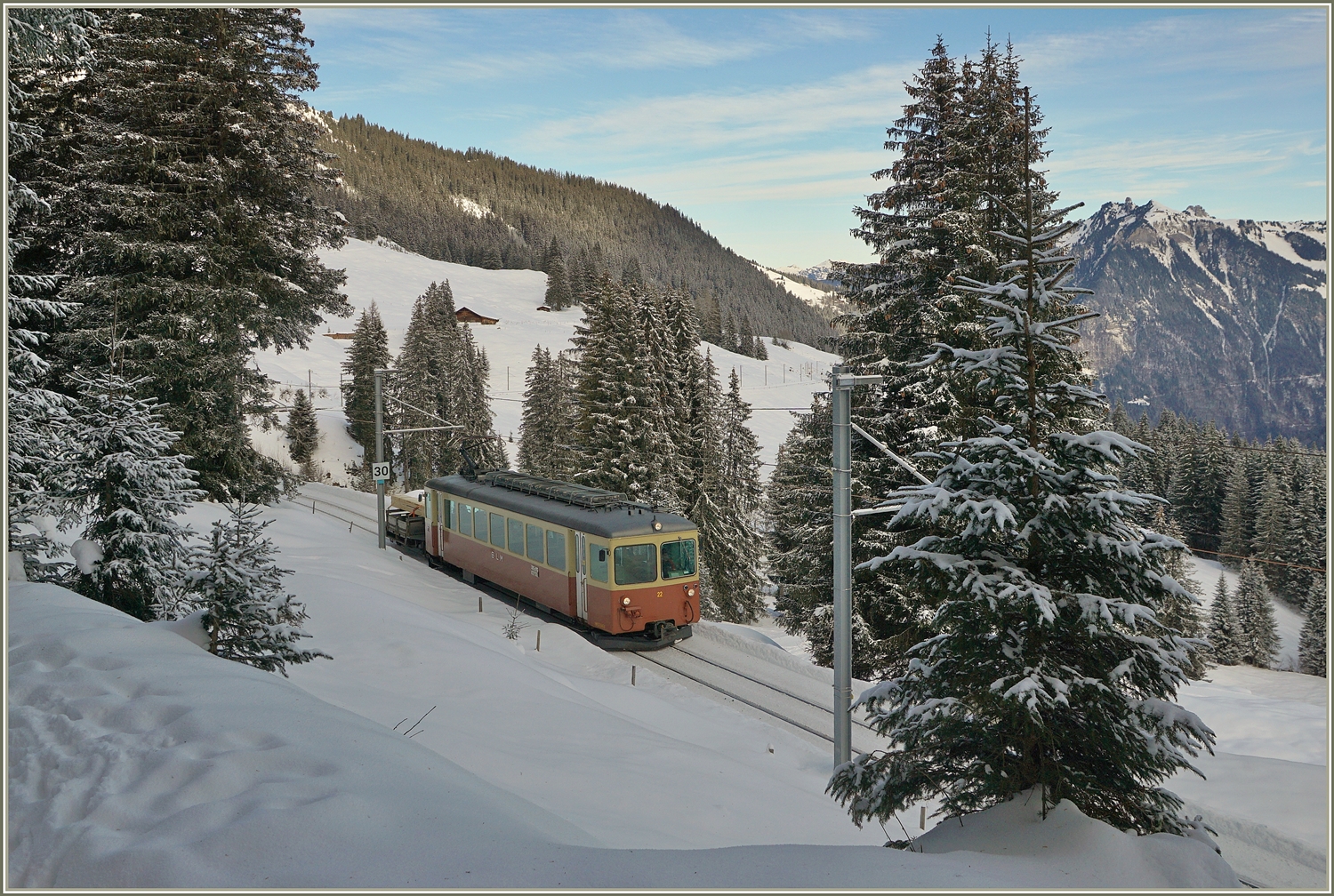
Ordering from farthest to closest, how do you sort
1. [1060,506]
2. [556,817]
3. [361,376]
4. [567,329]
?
1. [567,329]
2. [361,376]
3. [556,817]
4. [1060,506]

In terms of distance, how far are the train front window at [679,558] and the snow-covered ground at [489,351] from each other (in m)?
34.6

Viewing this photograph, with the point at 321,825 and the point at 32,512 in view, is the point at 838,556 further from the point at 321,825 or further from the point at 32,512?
the point at 32,512

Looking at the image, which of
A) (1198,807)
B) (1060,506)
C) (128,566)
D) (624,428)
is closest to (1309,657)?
(624,428)

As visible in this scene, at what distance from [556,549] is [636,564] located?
2408mm

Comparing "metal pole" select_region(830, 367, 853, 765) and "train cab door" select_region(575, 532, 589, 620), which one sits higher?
"metal pole" select_region(830, 367, 853, 765)

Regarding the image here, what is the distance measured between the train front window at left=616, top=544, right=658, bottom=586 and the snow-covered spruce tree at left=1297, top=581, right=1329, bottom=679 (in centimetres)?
4424

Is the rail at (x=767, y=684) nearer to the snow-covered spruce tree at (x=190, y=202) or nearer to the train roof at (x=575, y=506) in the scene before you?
the train roof at (x=575, y=506)

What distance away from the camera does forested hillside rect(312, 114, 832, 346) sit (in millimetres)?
164625

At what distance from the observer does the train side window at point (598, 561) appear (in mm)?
17266

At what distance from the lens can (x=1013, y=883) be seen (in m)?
5.07

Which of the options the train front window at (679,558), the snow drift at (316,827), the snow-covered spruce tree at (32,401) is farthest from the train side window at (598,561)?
the snow drift at (316,827)

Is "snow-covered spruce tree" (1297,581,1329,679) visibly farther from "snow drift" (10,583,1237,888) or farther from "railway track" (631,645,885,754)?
"snow drift" (10,583,1237,888)

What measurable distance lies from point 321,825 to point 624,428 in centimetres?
2527

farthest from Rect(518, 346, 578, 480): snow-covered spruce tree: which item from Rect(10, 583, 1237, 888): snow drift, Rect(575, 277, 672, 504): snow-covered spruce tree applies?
Rect(10, 583, 1237, 888): snow drift
